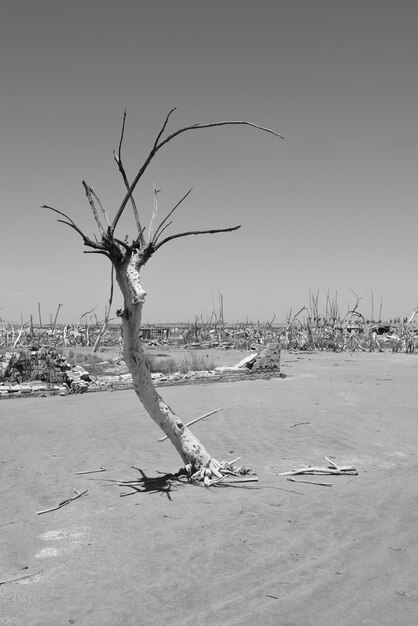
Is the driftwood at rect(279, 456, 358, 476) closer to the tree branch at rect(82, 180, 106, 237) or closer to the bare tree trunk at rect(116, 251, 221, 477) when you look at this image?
the bare tree trunk at rect(116, 251, 221, 477)

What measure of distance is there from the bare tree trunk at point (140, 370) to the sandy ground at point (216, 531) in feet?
1.64

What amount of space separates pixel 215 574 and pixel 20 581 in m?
1.47

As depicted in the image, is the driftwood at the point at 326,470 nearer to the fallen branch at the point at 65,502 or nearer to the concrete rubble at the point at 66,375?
the fallen branch at the point at 65,502

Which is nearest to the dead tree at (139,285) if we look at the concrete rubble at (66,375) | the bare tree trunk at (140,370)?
the bare tree trunk at (140,370)

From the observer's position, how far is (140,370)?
595 cm

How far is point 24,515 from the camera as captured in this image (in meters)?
5.48

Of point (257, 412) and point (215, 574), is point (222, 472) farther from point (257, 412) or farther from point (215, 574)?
point (257, 412)

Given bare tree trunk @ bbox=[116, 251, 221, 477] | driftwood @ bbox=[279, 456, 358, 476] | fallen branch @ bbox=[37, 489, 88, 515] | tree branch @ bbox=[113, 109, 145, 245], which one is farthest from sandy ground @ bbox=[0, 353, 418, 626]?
tree branch @ bbox=[113, 109, 145, 245]

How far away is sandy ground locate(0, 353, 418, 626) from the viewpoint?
3.43 meters

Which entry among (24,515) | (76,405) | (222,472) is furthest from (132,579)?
(76,405)

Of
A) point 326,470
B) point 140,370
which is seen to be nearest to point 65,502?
point 140,370

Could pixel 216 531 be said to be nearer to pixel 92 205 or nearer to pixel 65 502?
pixel 65 502

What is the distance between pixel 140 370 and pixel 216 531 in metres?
2.01

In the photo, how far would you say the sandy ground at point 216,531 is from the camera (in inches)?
135
